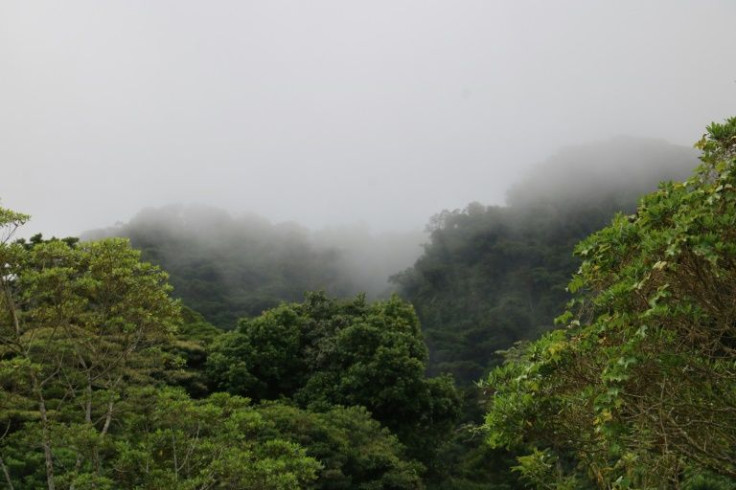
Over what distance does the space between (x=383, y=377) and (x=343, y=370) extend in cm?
141

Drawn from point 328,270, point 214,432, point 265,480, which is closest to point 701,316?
point 265,480

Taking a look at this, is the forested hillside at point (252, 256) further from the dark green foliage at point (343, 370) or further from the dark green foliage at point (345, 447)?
Result: the dark green foliage at point (345, 447)

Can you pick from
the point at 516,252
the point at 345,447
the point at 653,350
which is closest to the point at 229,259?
the point at 516,252

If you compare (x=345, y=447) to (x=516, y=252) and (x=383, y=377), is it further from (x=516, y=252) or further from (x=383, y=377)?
(x=516, y=252)

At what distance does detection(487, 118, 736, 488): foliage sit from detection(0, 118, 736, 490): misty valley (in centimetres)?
2

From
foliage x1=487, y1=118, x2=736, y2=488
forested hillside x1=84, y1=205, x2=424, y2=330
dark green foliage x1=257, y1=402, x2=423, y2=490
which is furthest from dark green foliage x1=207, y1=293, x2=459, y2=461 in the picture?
forested hillside x1=84, y1=205, x2=424, y2=330

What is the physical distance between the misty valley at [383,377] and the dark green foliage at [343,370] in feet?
0.21

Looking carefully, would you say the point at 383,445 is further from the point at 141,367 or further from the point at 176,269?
the point at 176,269

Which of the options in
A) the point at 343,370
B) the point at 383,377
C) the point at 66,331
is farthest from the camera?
the point at 343,370

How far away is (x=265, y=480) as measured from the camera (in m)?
8.23

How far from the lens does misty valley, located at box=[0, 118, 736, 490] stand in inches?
138

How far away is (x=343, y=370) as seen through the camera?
1723 centimetres

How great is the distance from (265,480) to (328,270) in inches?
1753

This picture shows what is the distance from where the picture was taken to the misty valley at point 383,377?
3.50 meters
